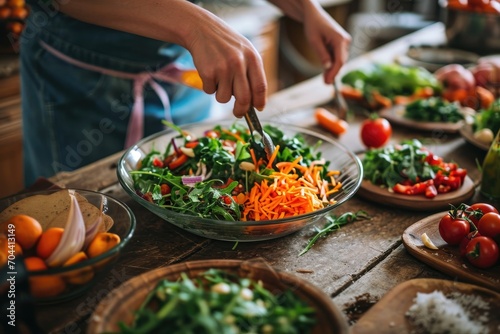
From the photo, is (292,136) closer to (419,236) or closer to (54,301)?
(419,236)

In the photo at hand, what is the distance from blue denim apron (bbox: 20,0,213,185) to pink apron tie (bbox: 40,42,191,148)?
15 mm

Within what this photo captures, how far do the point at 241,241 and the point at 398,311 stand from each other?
461mm

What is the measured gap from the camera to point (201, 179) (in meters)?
1.58

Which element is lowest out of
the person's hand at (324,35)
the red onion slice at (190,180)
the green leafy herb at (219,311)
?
the red onion slice at (190,180)

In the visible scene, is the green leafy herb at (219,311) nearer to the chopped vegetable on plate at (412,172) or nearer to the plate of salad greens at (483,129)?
the chopped vegetable on plate at (412,172)

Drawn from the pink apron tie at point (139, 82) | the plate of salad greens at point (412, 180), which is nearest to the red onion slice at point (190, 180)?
the plate of salad greens at point (412, 180)

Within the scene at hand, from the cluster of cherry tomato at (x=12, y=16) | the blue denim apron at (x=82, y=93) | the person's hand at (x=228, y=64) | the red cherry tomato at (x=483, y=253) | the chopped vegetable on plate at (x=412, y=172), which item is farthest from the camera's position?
the cluster of cherry tomato at (x=12, y=16)

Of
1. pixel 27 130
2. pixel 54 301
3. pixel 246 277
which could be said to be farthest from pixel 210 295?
pixel 27 130

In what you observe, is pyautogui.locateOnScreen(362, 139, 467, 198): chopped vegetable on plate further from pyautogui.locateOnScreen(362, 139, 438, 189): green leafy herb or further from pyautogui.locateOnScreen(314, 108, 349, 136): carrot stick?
pyautogui.locateOnScreen(314, 108, 349, 136): carrot stick

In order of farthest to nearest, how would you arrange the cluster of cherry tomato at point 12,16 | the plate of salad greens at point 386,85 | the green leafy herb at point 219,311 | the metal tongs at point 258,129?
1. the cluster of cherry tomato at point 12,16
2. the plate of salad greens at point 386,85
3. the metal tongs at point 258,129
4. the green leafy herb at point 219,311

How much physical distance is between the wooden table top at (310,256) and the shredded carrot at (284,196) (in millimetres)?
101

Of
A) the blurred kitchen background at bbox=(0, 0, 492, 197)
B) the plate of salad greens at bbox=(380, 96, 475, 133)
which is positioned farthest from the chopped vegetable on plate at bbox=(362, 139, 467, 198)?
the blurred kitchen background at bbox=(0, 0, 492, 197)

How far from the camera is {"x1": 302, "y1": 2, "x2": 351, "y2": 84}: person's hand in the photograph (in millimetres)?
2145

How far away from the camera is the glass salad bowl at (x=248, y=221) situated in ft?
4.54
